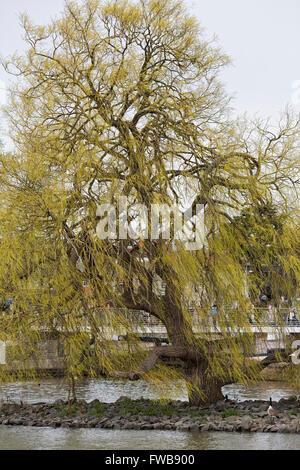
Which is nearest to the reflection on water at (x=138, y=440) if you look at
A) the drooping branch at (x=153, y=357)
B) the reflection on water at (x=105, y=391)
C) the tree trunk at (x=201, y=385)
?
the drooping branch at (x=153, y=357)

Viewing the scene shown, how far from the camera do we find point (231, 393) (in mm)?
16094

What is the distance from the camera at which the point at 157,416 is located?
1249 centimetres

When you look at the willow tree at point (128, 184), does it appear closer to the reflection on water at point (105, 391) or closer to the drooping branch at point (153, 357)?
the drooping branch at point (153, 357)

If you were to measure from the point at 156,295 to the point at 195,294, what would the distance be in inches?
45.5

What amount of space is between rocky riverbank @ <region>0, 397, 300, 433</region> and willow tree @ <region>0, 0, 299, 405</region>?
0.71 m

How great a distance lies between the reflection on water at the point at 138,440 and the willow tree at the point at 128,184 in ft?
3.44

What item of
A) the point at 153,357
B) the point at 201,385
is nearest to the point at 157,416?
the point at 201,385

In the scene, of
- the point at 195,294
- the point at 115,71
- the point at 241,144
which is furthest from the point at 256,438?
the point at 115,71

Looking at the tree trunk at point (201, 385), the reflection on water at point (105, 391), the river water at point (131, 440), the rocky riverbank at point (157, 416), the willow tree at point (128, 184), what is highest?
the willow tree at point (128, 184)

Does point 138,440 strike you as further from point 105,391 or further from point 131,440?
point 105,391

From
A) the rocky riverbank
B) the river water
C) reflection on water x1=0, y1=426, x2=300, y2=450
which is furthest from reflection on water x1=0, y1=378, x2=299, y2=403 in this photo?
reflection on water x1=0, y1=426, x2=300, y2=450

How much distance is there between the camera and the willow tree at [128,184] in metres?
11.2

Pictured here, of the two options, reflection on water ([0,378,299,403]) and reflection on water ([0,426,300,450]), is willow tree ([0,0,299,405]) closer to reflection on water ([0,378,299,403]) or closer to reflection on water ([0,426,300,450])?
reflection on water ([0,426,300,450])

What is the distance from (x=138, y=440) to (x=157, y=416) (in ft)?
6.07
